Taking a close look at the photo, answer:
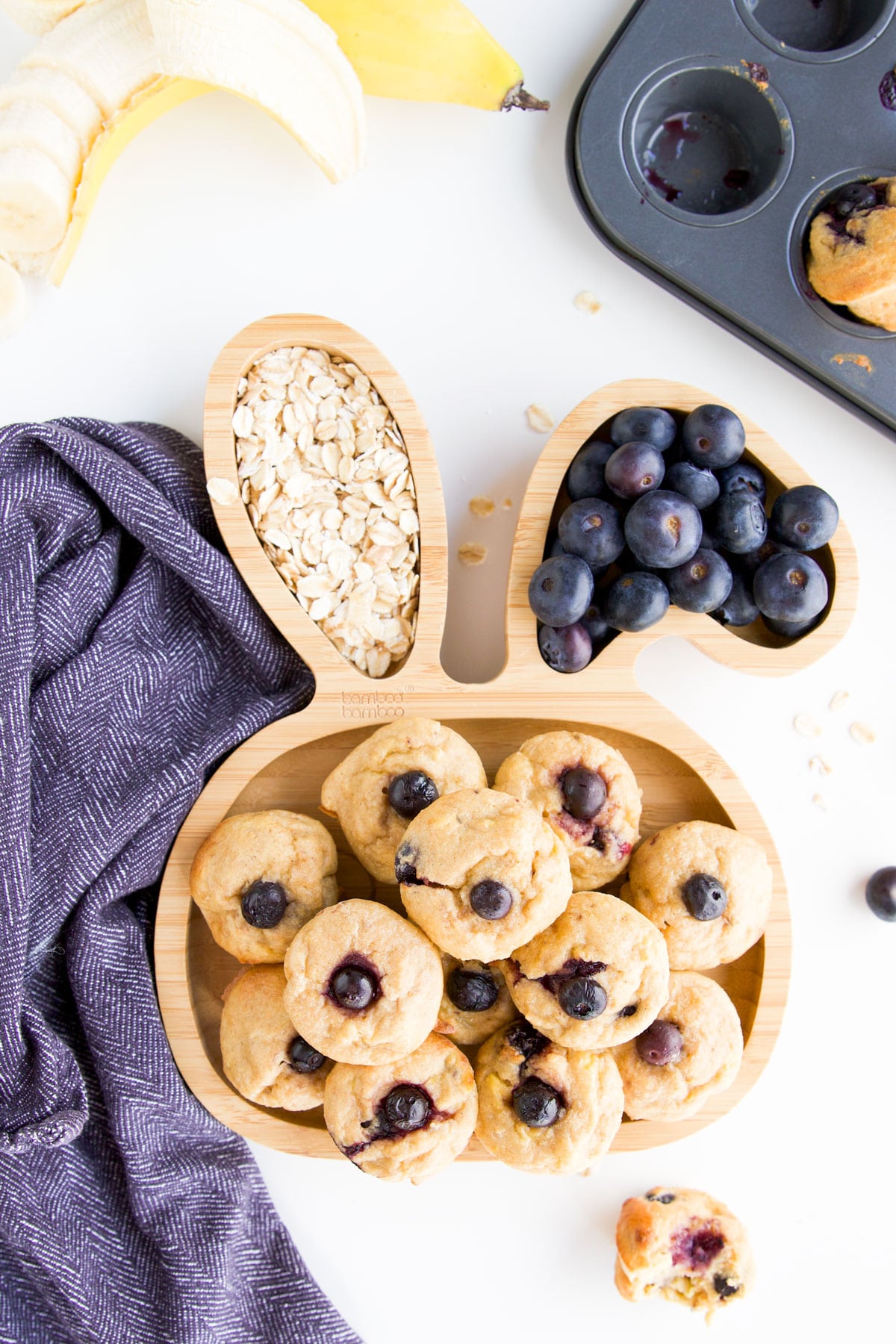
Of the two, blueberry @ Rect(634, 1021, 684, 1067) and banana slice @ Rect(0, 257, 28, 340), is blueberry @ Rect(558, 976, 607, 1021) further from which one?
banana slice @ Rect(0, 257, 28, 340)

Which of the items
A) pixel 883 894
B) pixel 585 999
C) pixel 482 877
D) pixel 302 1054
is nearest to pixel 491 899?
pixel 482 877

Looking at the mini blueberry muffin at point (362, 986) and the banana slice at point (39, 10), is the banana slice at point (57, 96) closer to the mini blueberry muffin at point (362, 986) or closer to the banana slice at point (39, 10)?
the banana slice at point (39, 10)

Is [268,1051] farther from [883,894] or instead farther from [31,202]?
[31,202]

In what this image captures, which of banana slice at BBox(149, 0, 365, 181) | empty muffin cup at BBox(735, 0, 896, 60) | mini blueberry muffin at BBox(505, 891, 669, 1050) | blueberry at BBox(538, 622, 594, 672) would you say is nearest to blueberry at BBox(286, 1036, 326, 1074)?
mini blueberry muffin at BBox(505, 891, 669, 1050)

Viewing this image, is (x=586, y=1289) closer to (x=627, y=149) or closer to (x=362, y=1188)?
(x=362, y=1188)

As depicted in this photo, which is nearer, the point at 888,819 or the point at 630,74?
the point at 630,74

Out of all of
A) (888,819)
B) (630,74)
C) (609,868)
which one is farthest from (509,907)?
(630,74)
